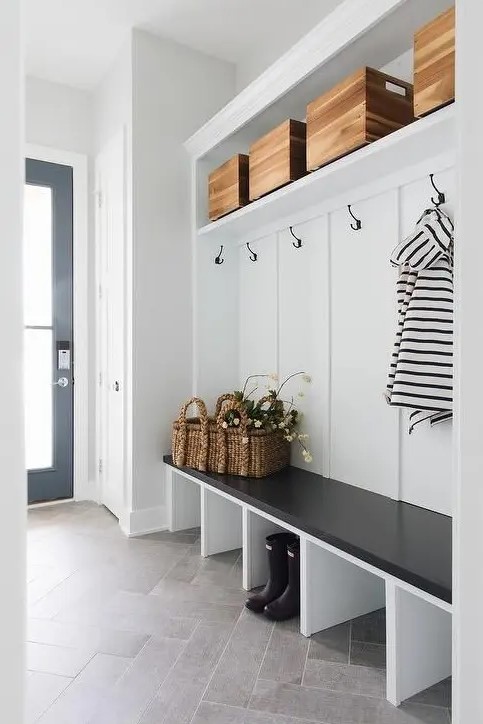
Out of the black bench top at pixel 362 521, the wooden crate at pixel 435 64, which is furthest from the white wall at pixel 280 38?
the black bench top at pixel 362 521

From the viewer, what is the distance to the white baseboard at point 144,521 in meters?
2.92

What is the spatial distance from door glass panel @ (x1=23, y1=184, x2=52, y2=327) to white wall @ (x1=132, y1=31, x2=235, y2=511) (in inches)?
36.1

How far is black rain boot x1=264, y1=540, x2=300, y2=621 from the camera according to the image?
2.03m

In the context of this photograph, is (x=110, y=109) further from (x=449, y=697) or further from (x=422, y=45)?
(x=449, y=697)

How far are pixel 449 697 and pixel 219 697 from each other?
2.22 feet

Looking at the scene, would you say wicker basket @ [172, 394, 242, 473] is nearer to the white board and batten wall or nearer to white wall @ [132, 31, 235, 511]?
white wall @ [132, 31, 235, 511]

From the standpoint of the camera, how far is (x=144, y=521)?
9.71 feet

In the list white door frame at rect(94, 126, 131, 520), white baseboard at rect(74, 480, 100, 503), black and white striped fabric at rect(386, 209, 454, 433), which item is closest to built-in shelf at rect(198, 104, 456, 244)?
black and white striped fabric at rect(386, 209, 454, 433)

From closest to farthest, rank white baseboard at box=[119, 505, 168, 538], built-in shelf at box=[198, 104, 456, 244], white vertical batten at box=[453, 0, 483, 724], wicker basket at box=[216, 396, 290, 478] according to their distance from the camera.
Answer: white vertical batten at box=[453, 0, 483, 724] → built-in shelf at box=[198, 104, 456, 244] → wicker basket at box=[216, 396, 290, 478] → white baseboard at box=[119, 505, 168, 538]

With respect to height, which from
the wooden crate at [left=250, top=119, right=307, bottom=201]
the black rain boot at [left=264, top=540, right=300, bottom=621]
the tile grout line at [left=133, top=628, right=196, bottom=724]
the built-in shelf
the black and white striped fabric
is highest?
the wooden crate at [left=250, top=119, right=307, bottom=201]

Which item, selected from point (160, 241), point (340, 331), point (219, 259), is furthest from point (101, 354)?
point (340, 331)

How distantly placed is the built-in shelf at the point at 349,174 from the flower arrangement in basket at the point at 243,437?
32.0 inches

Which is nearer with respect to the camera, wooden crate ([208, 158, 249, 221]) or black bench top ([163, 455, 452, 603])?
black bench top ([163, 455, 452, 603])

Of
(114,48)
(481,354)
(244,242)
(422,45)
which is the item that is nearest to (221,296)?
(244,242)
